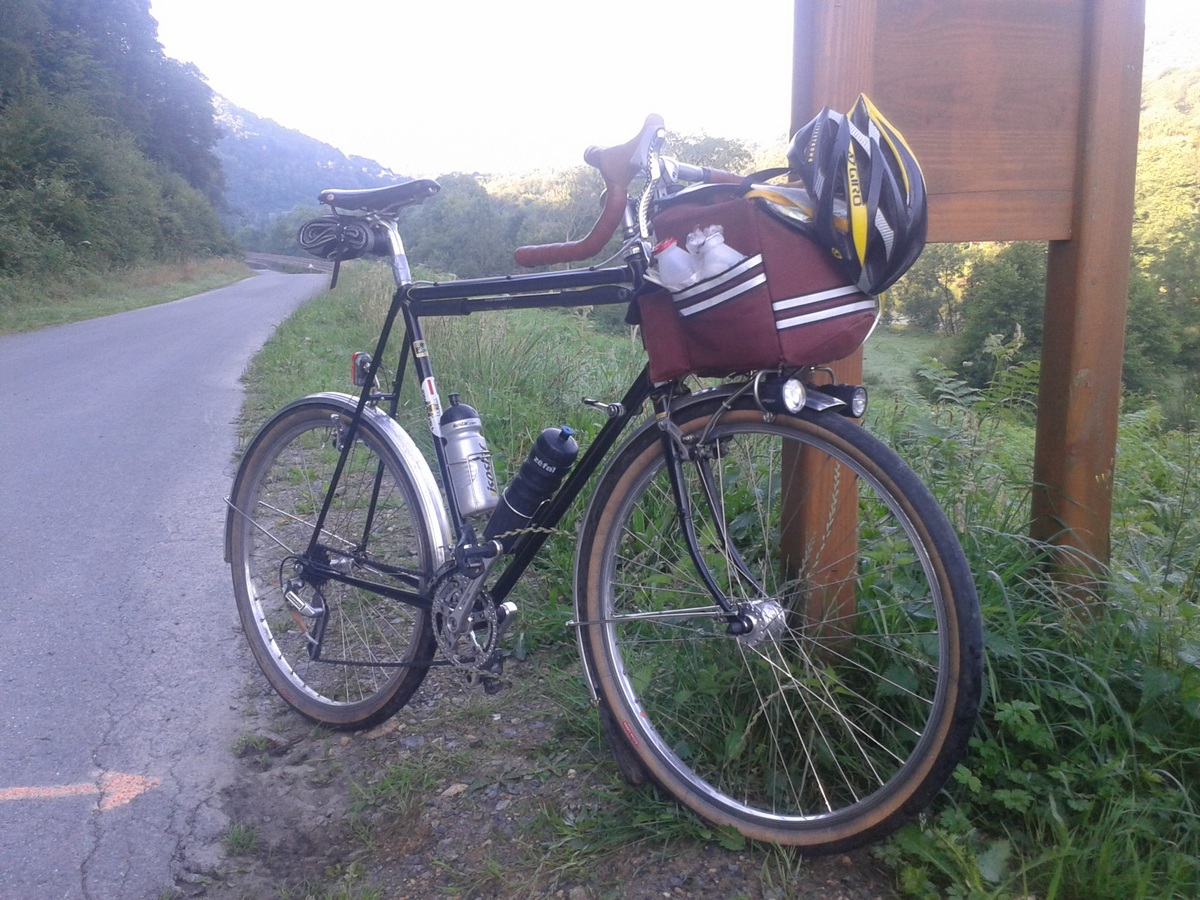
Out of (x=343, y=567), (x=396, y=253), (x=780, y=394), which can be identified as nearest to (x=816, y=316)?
(x=780, y=394)

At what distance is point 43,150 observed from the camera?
27.8 m

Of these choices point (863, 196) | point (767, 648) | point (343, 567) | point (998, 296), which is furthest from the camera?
point (998, 296)

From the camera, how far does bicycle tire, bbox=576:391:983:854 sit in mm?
1896

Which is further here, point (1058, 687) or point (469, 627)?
point (469, 627)

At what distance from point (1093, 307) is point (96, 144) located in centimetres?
3651

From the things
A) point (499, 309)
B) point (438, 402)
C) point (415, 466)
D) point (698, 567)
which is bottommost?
point (698, 567)

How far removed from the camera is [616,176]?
1.91 metres

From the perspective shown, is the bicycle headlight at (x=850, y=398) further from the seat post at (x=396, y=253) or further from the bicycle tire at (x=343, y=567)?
the seat post at (x=396, y=253)

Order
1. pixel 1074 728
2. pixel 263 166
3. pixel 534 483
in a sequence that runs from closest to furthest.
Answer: pixel 1074 728 < pixel 534 483 < pixel 263 166

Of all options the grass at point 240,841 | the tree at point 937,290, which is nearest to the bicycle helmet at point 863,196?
the grass at point 240,841

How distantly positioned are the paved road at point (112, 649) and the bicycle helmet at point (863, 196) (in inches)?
78.6

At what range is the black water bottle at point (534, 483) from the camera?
2234 millimetres

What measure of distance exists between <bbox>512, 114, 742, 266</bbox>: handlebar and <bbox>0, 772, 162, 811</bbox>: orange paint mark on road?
1.77 meters

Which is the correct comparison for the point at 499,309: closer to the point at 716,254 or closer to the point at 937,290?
the point at 716,254
